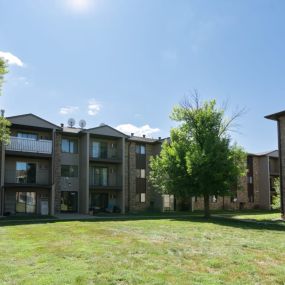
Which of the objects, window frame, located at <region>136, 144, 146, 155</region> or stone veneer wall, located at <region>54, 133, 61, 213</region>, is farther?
window frame, located at <region>136, 144, 146, 155</region>

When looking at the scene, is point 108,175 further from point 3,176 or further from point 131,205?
point 3,176

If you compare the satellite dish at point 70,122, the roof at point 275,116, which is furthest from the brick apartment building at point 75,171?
the roof at point 275,116

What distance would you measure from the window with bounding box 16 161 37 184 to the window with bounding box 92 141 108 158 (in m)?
6.15

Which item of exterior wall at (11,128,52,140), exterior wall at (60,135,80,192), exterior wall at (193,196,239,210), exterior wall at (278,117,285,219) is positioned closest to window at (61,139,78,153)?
exterior wall at (60,135,80,192)

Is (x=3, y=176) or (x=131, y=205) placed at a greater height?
(x=3, y=176)

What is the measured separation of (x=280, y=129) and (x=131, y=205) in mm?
18113

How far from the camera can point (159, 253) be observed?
34.8ft

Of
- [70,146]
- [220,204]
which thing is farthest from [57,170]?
[220,204]

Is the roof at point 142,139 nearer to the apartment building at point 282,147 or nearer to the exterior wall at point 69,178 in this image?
the exterior wall at point 69,178

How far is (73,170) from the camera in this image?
3644 cm

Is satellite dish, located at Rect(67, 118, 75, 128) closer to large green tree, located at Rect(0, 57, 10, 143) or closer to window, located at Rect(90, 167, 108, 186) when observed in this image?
window, located at Rect(90, 167, 108, 186)

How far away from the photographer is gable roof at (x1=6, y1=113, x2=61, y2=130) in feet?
103

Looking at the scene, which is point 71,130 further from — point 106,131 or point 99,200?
point 99,200

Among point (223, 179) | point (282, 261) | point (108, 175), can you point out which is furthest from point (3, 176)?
point (282, 261)
